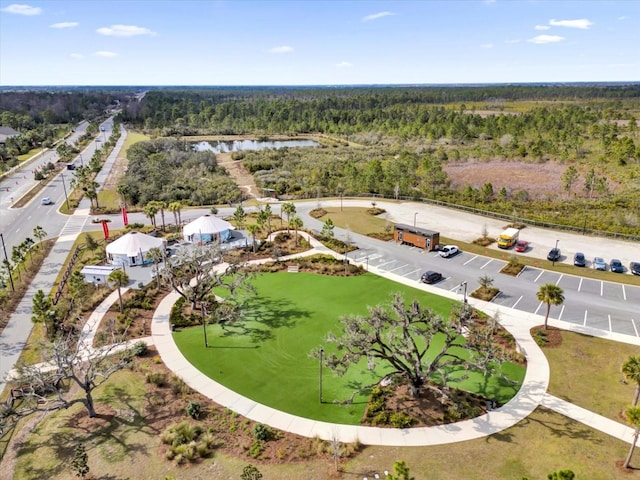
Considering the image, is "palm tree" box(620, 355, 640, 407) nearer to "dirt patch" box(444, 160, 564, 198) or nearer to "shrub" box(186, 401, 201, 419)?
"shrub" box(186, 401, 201, 419)

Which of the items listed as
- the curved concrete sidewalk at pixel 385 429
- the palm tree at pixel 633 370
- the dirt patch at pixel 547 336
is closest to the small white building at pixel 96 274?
the curved concrete sidewalk at pixel 385 429

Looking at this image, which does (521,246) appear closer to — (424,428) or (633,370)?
(633,370)

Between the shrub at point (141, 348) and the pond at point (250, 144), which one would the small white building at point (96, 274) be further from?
the pond at point (250, 144)

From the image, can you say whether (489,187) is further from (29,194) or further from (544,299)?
(29,194)

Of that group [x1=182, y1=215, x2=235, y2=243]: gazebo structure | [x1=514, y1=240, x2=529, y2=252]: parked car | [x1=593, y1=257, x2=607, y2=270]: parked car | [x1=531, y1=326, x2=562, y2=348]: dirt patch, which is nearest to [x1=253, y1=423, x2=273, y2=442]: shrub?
[x1=531, y1=326, x2=562, y2=348]: dirt patch

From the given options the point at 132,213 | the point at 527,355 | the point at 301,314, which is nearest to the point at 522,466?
the point at 527,355
